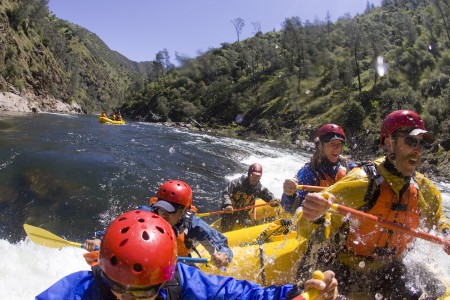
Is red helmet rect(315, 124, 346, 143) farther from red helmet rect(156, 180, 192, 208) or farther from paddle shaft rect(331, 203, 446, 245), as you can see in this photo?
paddle shaft rect(331, 203, 446, 245)

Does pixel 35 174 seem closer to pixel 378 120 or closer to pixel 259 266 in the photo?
pixel 259 266

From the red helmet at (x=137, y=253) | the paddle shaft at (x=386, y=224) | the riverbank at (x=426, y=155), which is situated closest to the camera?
the red helmet at (x=137, y=253)

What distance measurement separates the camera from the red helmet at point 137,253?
1938 millimetres

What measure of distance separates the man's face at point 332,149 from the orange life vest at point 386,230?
70.7 inches

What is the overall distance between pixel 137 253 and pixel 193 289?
51 cm

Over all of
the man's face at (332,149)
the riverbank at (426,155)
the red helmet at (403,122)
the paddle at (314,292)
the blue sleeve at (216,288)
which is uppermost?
the red helmet at (403,122)

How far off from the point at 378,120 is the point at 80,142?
25.0 metres

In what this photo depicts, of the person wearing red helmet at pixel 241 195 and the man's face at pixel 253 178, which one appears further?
the person wearing red helmet at pixel 241 195

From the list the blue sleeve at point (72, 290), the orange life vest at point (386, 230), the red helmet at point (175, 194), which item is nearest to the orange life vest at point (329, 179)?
the orange life vest at point (386, 230)

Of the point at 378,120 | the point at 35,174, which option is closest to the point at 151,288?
the point at 35,174

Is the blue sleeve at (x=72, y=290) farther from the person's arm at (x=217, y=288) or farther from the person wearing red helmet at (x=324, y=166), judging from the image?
the person wearing red helmet at (x=324, y=166)

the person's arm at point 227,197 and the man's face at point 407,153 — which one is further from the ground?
the man's face at point 407,153

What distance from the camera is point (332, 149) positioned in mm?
4930

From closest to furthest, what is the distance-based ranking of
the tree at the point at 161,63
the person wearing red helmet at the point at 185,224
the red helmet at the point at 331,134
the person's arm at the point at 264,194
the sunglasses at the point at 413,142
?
1. the sunglasses at the point at 413,142
2. the person wearing red helmet at the point at 185,224
3. the red helmet at the point at 331,134
4. the person's arm at the point at 264,194
5. the tree at the point at 161,63
